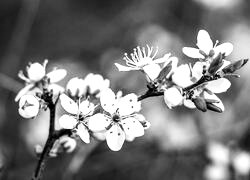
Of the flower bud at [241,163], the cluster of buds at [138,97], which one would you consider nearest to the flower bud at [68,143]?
the cluster of buds at [138,97]

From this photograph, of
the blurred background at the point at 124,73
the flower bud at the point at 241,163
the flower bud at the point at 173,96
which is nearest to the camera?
the flower bud at the point at 173,96

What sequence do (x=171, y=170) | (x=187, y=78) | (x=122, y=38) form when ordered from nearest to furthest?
(x=187, y=78) → (x=171, y=170) → (x=122, y=38)

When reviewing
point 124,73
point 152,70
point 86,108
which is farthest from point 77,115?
point 124,73

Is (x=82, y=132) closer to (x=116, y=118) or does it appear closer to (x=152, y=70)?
(x=116, y=118)

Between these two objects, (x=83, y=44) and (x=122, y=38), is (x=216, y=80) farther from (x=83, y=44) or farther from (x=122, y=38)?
(x=83, y=44)

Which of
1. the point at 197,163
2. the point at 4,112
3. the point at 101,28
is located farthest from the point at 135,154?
the point at 101,28

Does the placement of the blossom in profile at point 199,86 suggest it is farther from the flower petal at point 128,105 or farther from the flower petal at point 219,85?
the flower petal at point 128,105

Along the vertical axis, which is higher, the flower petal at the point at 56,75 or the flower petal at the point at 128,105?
the flower petal at the point at 56,75
